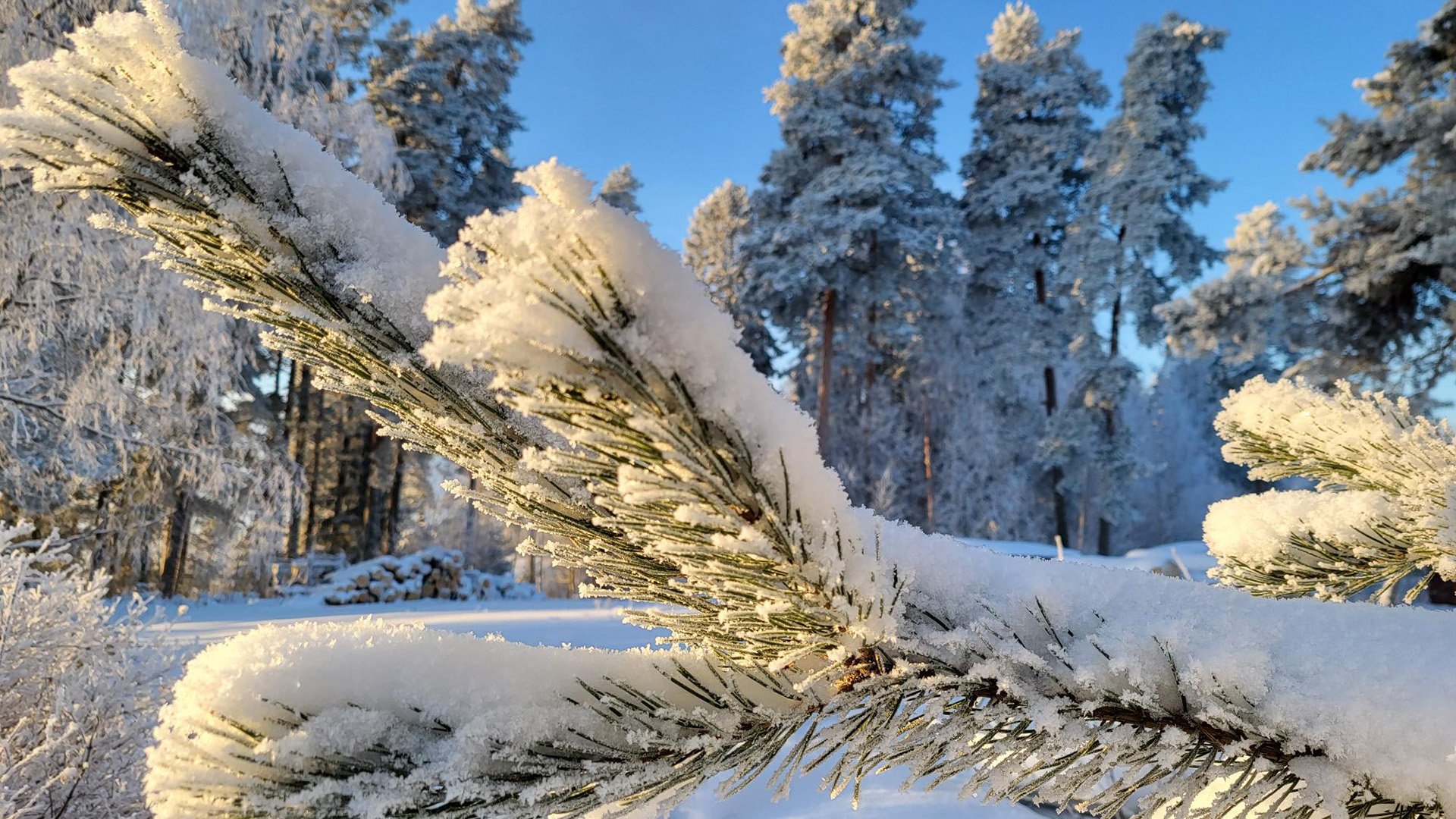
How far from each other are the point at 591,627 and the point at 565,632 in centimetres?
33

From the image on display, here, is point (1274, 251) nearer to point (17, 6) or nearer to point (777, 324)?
point (777, 324)

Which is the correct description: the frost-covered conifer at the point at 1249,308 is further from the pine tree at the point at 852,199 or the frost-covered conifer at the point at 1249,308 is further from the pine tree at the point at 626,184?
the pine tree at the point at 626,184

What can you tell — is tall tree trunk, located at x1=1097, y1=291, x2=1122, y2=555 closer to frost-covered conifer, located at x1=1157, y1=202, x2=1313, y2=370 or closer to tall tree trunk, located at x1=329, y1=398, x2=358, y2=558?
frost-covered conifer, located at x1=1157, y1=202, x2=1313, y2=370

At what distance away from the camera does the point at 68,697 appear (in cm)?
190

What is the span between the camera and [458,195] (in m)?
14.3

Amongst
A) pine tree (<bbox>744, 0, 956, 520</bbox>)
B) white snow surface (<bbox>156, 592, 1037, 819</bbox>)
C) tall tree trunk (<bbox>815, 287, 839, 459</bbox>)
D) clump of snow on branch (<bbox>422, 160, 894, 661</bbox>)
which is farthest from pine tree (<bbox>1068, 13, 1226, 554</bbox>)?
clump of snow on branch (<bbox>422, 160, 894, 661</bbox>)

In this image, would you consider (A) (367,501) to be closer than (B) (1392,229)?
No

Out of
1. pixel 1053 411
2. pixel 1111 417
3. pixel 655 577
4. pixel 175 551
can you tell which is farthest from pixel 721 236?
pixel 655 577

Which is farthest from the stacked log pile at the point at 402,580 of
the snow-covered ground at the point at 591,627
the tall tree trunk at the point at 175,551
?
the tall tree trunk at the point at 175,551

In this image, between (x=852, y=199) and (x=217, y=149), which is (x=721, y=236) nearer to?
(x=852, y=199)

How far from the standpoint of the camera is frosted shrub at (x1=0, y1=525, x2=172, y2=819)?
183 cm

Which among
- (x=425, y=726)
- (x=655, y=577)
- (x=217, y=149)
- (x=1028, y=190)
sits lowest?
(x=425, y=726)

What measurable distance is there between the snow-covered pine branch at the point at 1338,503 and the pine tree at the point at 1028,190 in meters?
17.7

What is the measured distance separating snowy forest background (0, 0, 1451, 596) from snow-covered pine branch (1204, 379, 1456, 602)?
7.06m
